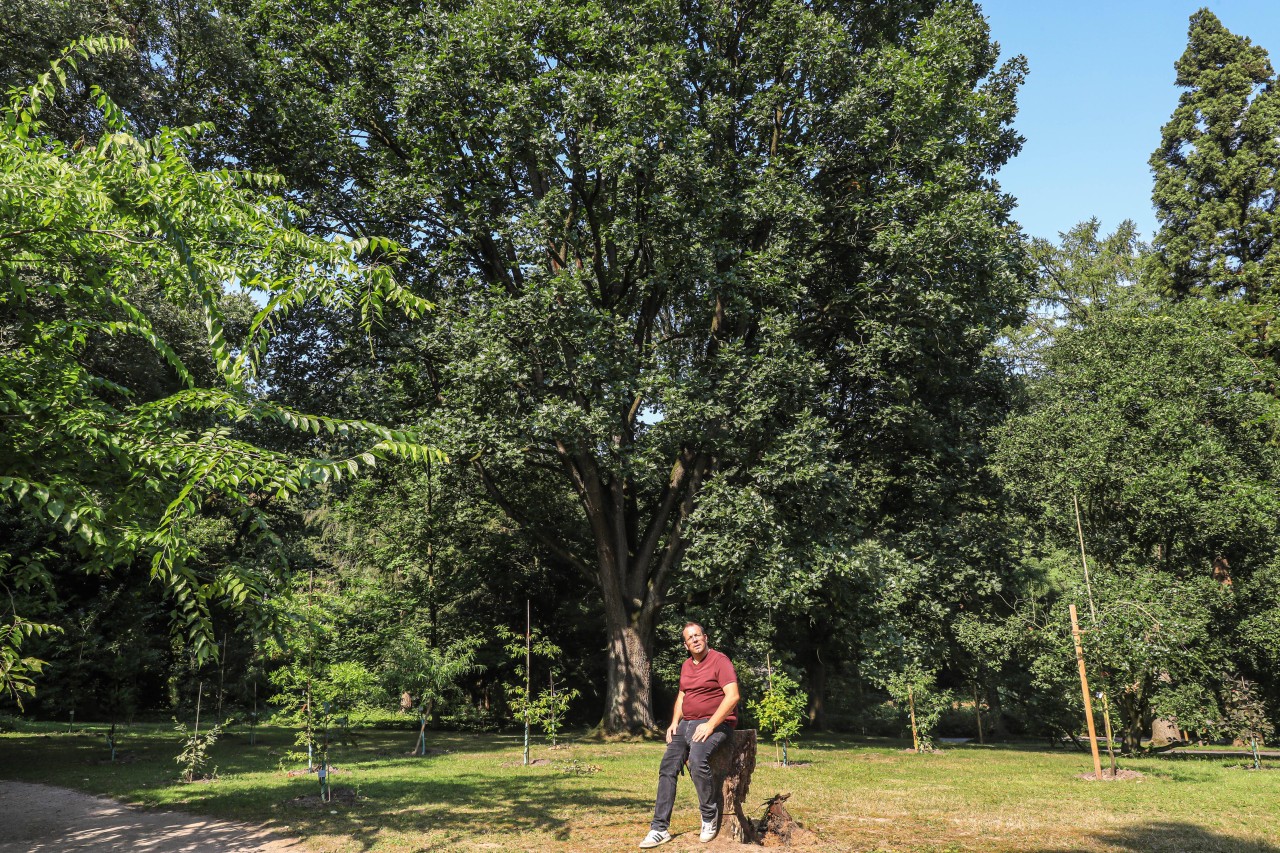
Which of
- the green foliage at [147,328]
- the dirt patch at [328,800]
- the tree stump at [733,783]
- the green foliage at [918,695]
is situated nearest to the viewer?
the green foliage at [147,328]

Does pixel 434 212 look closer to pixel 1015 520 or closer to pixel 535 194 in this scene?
pixel 535 194

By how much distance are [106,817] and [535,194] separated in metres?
13.0

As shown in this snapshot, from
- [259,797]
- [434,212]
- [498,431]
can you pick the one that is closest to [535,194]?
[434,212]

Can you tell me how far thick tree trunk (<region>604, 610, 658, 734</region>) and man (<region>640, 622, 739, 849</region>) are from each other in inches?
471

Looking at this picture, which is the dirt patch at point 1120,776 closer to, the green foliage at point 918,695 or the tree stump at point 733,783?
the green foliage at point 918,695

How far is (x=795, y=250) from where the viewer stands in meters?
15.6

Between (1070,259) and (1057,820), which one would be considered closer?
(1057,820)

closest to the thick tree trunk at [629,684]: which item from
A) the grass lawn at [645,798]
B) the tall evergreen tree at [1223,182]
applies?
the grass lawn at [645,798]

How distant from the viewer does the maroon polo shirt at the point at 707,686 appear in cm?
614

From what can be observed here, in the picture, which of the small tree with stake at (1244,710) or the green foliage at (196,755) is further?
the small tree with stake at (1244,710)

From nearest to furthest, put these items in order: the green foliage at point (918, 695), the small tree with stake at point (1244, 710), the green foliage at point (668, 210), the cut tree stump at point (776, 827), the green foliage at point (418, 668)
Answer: the cut tree stump at point (776, 827)
the green foliage at point (418, 668)
the green foliage at point (668, 210)
the green foliage at point (918, 695)
the small tree with stake at point (1244, 710)

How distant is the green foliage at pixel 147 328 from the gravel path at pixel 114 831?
3281 millimetres

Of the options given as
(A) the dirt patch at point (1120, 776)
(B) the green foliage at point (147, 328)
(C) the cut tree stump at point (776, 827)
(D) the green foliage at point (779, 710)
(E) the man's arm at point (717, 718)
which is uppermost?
(B) the green foliage at point (147, 328)

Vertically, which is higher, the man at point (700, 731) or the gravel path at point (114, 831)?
the man at point (700, 731)
